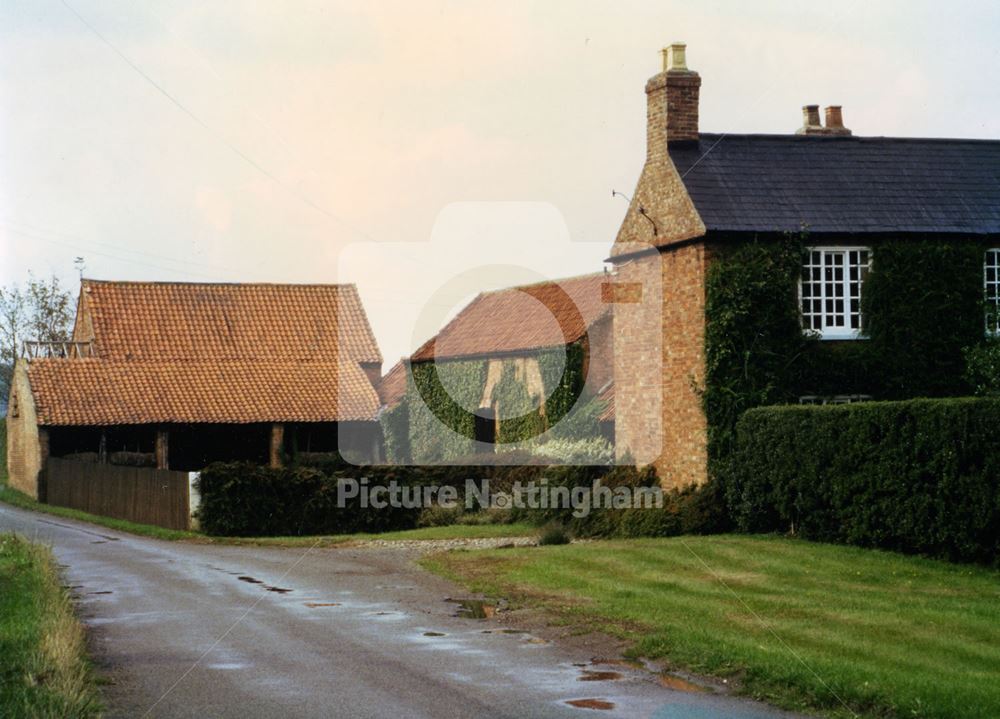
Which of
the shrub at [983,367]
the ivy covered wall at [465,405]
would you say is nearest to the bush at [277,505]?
the ivy covered wall at [465,405]

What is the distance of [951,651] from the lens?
12.6m

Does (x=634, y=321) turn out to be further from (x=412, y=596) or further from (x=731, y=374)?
(x=412, y=596)

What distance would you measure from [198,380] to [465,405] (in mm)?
11590

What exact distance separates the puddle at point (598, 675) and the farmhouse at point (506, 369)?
20018mm

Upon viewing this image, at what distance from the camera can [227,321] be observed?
5284cm

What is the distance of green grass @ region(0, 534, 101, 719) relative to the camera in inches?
387

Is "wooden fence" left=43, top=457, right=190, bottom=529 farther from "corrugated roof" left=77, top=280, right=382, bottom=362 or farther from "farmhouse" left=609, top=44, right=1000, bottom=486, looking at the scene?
"farmhouse" left=609, top=44, right=1000, bottom=486

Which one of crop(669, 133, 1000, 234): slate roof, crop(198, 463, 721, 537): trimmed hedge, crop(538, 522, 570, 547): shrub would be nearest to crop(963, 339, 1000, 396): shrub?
crop(669, 133, 1000, 234): slate roof

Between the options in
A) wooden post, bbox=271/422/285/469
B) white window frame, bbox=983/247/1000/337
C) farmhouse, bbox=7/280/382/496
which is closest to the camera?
white window frame, bbox=983/247/1000/337

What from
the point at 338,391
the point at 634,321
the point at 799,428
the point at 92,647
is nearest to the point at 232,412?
the point at 338,391

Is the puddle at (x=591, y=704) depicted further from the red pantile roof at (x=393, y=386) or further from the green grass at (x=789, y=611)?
the red pantile roof at (x=393, y=386)

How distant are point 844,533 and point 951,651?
10151 mm

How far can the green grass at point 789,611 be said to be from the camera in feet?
35.5

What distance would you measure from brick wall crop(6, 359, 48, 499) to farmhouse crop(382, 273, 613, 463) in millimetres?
13131
